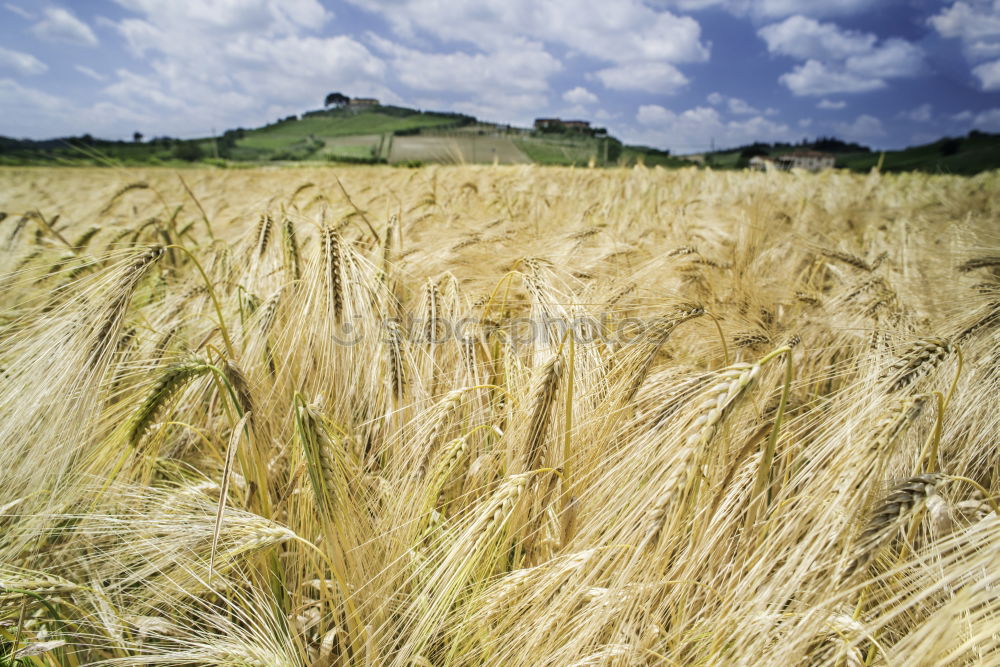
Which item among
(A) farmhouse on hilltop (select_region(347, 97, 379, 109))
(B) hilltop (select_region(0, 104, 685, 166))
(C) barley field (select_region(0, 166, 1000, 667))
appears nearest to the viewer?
(C) barley field (select_region(0, 166, 1000, 667))

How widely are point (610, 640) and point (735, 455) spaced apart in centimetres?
55

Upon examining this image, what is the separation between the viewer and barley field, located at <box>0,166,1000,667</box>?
0.82 m

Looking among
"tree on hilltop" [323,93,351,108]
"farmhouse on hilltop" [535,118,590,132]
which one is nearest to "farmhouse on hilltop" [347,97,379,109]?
"tree on hilltop" [323,93,351,108]

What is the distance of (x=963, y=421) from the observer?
3.92 feet

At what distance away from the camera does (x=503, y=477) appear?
1234 millimetres

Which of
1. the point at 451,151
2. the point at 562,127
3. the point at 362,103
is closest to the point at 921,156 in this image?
the point at 562,127

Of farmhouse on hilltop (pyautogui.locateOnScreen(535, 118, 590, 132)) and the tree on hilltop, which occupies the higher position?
the tree on hilltop

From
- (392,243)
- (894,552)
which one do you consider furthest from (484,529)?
(392,243)

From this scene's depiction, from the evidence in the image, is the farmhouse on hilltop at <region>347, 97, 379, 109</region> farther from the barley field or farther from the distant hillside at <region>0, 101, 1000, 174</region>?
the barley field

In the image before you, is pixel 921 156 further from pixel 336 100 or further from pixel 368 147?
pixel 336 100

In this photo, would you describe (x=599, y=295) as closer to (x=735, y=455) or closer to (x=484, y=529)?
(x=735, y=455)

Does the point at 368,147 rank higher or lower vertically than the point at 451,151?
higher

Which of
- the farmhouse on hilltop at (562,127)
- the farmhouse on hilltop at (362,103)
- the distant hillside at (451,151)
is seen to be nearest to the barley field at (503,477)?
the distant hillside at (451,151)

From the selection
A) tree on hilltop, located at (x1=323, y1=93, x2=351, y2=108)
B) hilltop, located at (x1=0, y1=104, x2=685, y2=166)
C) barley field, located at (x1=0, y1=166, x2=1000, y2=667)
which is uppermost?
tree on hilltop, located at (x1=323, y1=93, x2=351, y2=108)
